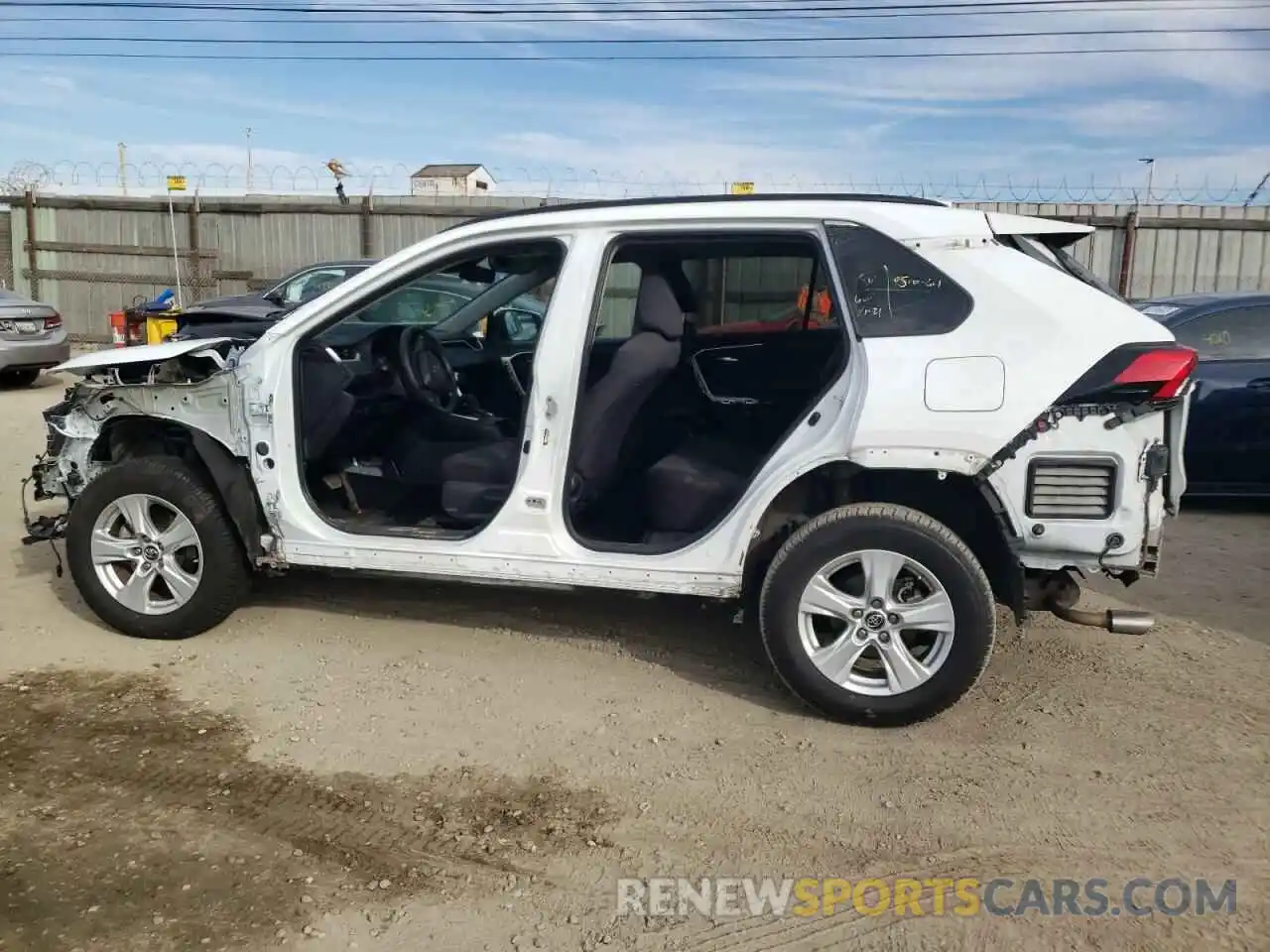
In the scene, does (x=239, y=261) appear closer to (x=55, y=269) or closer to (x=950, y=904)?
(x=55, y=269)

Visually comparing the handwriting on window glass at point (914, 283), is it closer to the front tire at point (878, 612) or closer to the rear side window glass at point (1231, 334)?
the front tire at point (878, 612)

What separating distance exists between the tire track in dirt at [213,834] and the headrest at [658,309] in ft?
6.19

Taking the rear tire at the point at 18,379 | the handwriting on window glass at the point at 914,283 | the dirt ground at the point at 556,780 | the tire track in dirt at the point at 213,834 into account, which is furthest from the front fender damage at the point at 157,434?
the rear tire at the point at 18,379

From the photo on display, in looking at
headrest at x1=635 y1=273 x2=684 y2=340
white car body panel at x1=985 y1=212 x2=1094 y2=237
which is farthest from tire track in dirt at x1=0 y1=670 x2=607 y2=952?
white car body panel at x1=985 y1=212 x2=1094 y2=237

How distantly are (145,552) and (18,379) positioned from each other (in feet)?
35.1

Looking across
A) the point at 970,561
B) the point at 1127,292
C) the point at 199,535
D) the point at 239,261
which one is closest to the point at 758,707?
the point at 970,561

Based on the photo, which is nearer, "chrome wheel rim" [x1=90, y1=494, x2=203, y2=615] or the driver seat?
the driver seat

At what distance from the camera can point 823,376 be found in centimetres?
471

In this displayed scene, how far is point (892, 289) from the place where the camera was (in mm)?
3818

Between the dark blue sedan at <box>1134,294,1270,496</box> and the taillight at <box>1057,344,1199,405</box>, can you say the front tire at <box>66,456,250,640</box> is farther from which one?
the dark blue sedan at <box>1134,294,1270,496</box>

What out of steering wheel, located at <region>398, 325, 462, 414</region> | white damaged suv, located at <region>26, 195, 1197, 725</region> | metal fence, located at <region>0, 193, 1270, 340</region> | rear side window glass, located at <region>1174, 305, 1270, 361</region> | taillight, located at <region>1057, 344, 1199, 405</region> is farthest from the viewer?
metal fence, located at <region>0, 193, 1270, 340</region>

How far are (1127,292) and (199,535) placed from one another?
1310 centimetres

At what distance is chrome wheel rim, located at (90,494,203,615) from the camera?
4641 mm

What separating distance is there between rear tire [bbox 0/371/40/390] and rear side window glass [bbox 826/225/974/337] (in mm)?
12562
